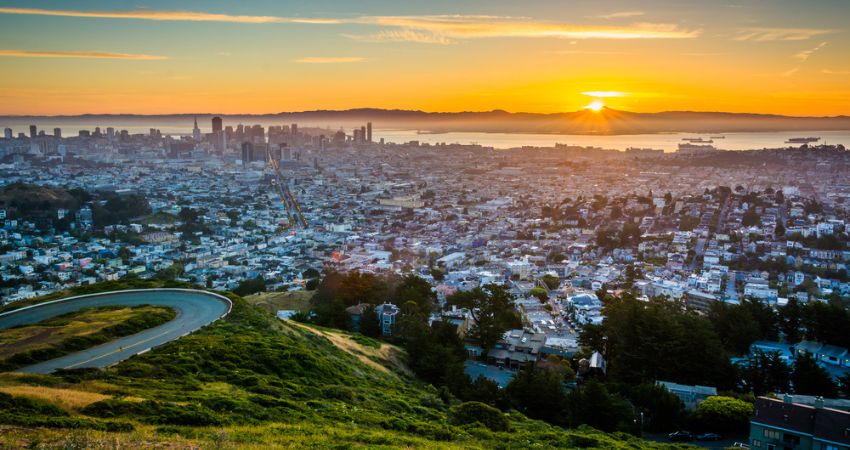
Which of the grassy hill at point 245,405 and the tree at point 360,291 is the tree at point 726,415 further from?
the tree at point 360,291

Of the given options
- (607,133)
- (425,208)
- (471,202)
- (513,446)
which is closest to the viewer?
(513,446)

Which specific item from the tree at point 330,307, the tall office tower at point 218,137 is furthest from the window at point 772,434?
the tall office tower at point 218,137

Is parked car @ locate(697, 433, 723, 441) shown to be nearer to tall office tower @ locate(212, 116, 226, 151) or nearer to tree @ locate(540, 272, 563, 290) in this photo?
tree @ locate(540, 272, 563, 290)

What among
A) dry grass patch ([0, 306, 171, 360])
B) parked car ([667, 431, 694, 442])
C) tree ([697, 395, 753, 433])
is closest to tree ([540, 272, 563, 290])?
tree ([697, 395, 753, 433])

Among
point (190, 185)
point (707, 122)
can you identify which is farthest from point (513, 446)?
point (707, 122)

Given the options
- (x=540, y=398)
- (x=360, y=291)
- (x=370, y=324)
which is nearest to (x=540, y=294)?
(x=360, y=291)

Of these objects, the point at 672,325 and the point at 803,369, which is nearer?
the point at 803,369

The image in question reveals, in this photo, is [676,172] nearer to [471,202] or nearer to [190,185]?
[471,202]
